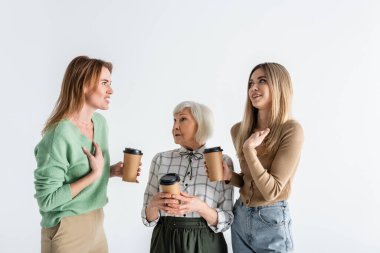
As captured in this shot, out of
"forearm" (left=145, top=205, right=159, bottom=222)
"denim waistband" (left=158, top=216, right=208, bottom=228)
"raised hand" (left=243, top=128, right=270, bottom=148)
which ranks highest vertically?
"raised hand" (left=243, top=128, right=270, bottom=148)

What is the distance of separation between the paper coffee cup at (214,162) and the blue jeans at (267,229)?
0.22 m

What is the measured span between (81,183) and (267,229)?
0.84 metres

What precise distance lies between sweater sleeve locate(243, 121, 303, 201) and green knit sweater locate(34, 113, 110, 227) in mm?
723

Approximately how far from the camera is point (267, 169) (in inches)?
80.3

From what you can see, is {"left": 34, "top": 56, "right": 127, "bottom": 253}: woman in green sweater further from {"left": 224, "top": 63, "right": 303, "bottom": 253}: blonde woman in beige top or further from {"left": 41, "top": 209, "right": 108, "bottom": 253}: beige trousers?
{"left": 224, "top": 63, "right": 303, "bottom": 253}: blonde woman in beige top

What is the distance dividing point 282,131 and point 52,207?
1.06 metres

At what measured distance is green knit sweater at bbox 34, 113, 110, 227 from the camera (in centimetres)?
191

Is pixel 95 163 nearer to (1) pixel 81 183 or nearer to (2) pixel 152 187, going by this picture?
(1) pixel 81 183

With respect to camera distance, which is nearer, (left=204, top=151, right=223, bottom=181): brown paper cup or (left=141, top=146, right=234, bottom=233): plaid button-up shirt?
(left=204, top=151, right=223, bottom=181): brown paper cup

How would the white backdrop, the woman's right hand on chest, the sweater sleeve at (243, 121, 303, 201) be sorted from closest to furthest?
1. the sweater sleeve at (243, 121, 303, 201)
2. the woman's right hand on chest
3. the white backdrop

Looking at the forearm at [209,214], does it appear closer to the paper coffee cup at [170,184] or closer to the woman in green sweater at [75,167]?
the paper coffee cup at [170,184]

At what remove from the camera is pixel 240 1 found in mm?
3592

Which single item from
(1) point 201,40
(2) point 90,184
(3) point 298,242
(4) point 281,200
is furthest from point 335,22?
(2) point 90,184

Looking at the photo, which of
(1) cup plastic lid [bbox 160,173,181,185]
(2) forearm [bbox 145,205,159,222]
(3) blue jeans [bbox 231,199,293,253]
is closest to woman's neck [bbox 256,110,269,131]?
(3) blue jeans [bbox 231,199,293,253]
